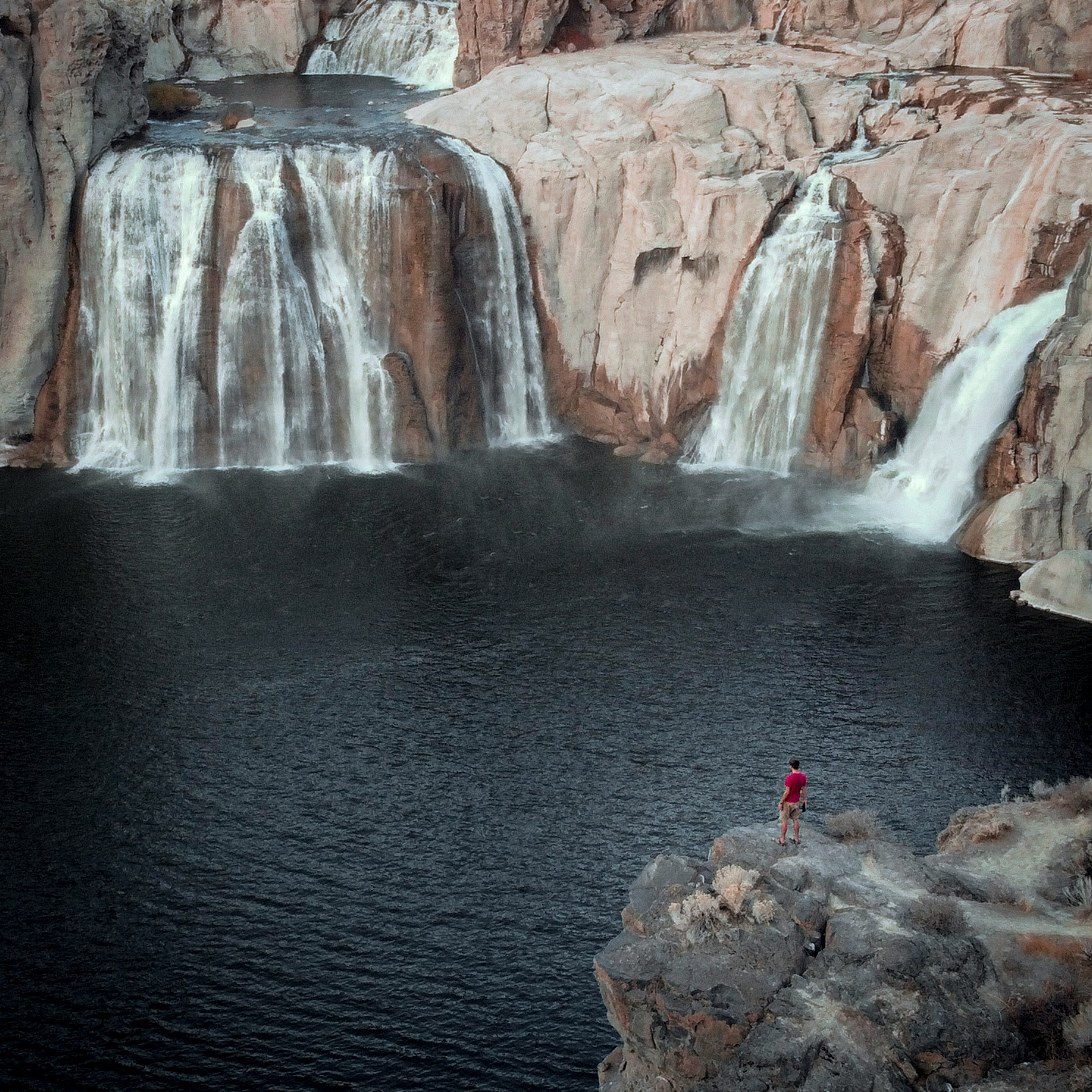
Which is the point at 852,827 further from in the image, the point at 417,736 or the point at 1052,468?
the point at 1052,468

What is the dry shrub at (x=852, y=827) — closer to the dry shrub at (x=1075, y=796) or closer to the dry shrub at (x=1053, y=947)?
the dry shrub at (x=1075, y=796)

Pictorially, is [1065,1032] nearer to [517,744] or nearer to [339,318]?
[517,744]

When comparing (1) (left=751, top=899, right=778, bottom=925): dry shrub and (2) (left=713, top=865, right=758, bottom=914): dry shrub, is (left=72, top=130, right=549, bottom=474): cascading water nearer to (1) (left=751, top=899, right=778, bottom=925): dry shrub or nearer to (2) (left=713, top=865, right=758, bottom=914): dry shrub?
(2) (left=713, top=865, right=758, bottom=914): dry shrub

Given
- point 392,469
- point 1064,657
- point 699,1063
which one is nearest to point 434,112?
point 392,469

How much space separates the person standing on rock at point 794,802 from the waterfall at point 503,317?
24523 mm

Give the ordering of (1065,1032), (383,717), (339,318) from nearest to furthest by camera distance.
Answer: (1065,1032)
(383,717)
(339,318)

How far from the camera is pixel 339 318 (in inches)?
1667

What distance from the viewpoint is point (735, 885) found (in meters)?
18.2

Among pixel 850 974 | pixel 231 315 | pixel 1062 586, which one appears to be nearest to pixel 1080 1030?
pixel 850 974

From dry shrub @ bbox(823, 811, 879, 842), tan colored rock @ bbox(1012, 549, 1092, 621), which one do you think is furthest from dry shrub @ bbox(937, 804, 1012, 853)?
tan colored rock @ bbox(1012, 549, 1092, 621)

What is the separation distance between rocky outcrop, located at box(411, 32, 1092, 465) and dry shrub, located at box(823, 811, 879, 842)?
19051mm

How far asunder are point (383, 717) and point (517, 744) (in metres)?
3.06

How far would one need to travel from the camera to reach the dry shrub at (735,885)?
18.0m

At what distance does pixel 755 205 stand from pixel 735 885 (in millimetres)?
27004
